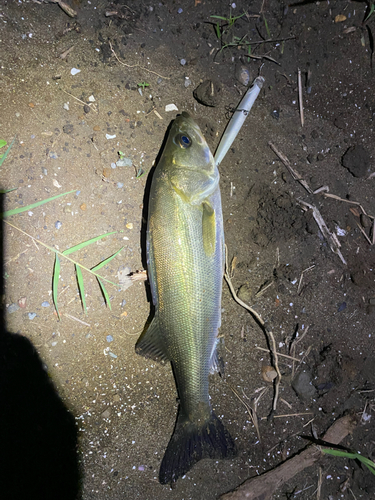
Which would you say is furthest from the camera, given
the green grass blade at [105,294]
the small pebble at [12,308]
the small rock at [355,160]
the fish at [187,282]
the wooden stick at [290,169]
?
the small rock at [355,160]

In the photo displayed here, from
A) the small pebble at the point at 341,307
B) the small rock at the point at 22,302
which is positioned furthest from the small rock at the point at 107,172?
the small pebble at the point at 341,307

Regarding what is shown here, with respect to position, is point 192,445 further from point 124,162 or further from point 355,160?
point 355,160

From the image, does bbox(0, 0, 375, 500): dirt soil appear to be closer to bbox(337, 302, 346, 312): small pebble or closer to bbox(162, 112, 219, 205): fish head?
bbox(337, 302, 346, 312): small pebble

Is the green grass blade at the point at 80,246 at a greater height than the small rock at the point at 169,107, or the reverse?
the small rock at the point at 169,107

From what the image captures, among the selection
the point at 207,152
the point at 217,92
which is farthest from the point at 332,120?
the point at 207,152

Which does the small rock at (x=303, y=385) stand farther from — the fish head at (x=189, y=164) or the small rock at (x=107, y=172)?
the small rock at (x=107, y=172)

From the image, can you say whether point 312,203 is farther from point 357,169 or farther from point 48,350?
point 48,350

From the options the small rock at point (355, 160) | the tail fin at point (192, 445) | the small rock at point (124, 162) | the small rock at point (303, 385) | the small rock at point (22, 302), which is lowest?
the tail fin at point (192, 445)

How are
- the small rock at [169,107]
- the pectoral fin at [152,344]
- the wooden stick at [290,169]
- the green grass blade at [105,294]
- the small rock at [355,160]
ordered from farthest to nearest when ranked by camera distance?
1. the small rock at [355,160]
2. the wooden stick at [290,169]
3. the small rock at [169,107]
4. the green grass blade at [105,294]
5. the pectoral fin at [152,344]
